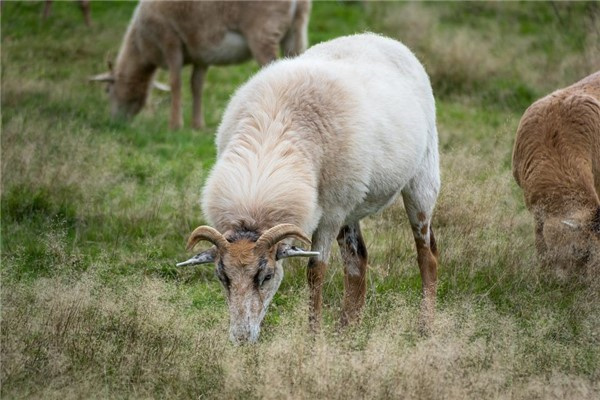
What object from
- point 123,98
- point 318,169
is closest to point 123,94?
point 123,98

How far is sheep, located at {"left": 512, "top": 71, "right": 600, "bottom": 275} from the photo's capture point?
746 centimetres

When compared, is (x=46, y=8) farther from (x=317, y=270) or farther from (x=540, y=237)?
(x=317, y=270)

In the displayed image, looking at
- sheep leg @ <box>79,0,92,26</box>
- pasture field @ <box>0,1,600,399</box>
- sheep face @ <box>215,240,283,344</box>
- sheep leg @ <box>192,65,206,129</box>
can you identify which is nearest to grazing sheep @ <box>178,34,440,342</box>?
sheep face @ <box>215,240,283,344</box>

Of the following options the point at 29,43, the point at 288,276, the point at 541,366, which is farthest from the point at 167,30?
the point at 541,366

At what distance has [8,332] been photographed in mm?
5980

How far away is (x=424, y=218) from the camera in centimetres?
728

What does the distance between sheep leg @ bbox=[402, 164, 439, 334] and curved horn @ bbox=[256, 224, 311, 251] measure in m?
1.82

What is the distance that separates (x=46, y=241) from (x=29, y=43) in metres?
8.44

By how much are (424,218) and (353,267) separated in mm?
626

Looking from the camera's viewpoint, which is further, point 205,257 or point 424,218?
point 424,218

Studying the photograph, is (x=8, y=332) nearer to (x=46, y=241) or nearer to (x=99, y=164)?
(x=46, y=241)

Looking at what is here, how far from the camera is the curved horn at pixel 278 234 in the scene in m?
5.51

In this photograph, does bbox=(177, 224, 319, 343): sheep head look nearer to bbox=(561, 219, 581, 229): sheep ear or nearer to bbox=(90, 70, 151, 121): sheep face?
bbox=(561, 219, 581, 229): sheep ear

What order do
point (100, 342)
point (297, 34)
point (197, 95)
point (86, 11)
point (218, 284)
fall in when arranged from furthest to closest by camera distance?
point (86, 11), point (197, 95), point (297, 34), point (218, 284), point (100, 342)
